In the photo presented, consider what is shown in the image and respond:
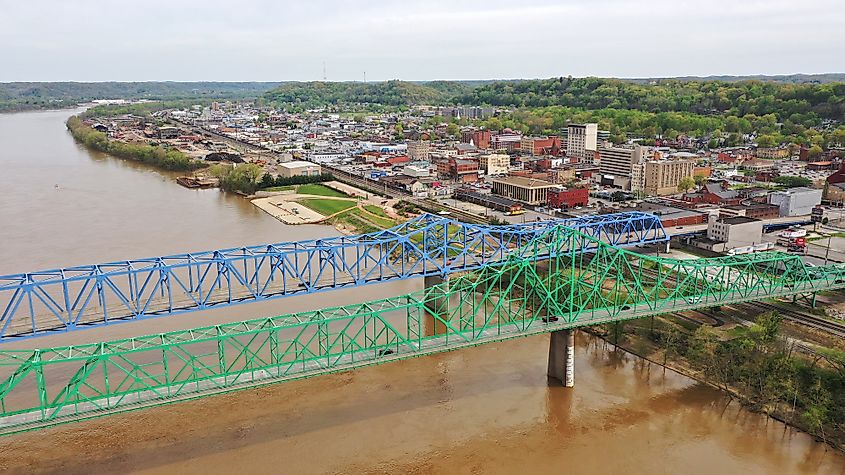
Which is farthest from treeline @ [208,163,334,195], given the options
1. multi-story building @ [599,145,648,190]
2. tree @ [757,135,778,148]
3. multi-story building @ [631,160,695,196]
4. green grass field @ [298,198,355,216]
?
tree @ [757,135,778,148]

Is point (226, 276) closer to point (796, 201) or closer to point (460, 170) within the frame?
point (796, 201)

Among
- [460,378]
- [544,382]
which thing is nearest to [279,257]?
[460,378]

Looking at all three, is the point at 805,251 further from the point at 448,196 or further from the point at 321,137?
the point at 321,137

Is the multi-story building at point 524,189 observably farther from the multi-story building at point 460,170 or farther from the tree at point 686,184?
the tree at point 686,184

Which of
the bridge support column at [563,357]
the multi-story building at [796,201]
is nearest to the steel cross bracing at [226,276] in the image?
the bridge support column at [563,357]

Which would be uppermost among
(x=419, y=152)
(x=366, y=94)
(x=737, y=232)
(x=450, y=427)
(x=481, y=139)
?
(x=366, y=94)

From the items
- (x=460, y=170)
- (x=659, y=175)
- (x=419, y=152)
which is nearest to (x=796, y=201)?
(x=659, y=175)
